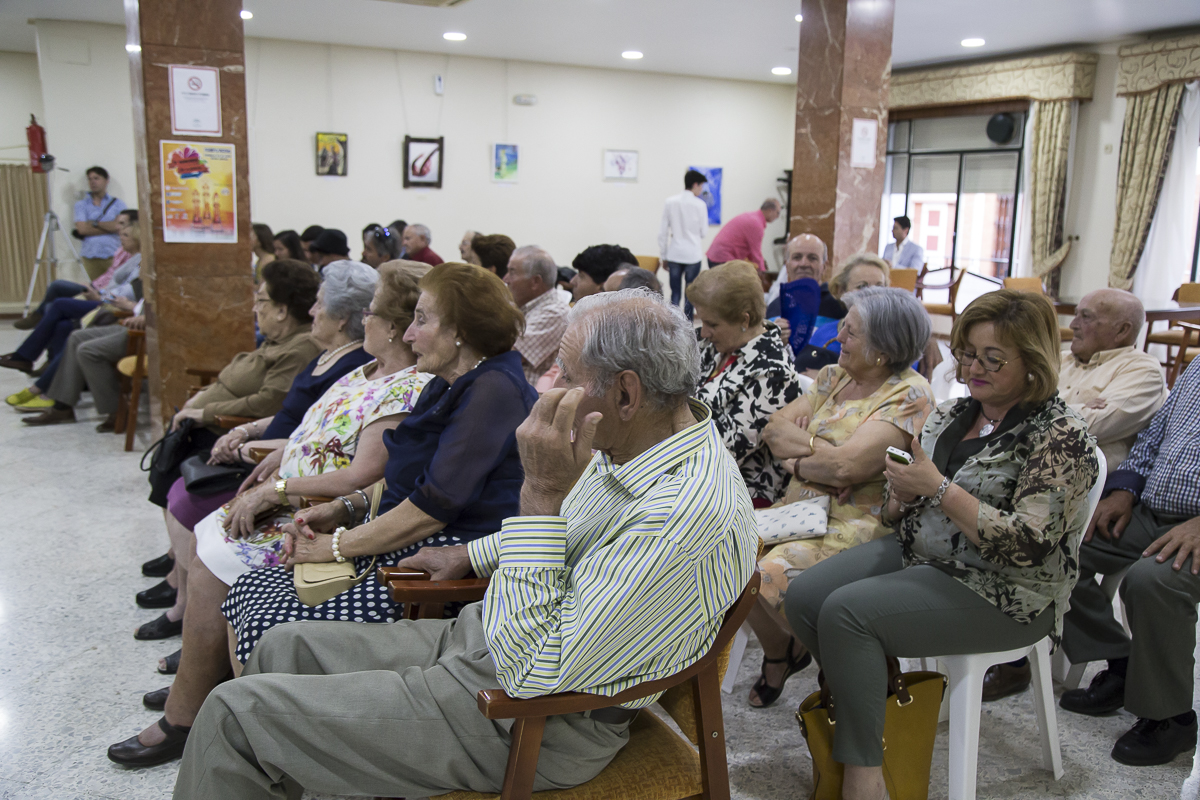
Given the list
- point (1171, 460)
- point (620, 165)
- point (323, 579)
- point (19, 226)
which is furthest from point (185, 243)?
point (19, 226)

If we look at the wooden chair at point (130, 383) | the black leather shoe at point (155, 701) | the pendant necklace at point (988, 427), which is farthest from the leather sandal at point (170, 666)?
the wooden chair at point (130, 383)

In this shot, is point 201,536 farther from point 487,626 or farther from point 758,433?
point 758,433

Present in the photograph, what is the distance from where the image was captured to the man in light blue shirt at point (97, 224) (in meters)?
8.96

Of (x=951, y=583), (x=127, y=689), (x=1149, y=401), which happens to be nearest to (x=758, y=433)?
(x=951, y=583)

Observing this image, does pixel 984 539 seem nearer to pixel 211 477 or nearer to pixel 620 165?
pixel 211 477

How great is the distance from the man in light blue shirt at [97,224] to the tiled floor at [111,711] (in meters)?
5.74

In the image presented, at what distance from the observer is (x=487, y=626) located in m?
1.43

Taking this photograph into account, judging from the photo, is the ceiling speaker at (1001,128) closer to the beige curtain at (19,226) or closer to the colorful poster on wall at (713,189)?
the colorful poster on wall at (713,189)

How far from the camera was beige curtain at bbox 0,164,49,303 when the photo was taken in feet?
37.1

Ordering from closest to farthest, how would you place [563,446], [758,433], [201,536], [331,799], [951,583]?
[563,446] → [951,583] → [331,799] → [201,536] → [758,433]

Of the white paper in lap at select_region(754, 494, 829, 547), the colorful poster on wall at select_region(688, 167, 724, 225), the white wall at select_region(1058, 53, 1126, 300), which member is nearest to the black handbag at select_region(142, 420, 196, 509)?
the white paper in lap at select_region(754, 494, 829, 547)

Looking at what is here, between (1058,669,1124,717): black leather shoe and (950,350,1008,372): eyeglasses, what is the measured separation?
1.17m

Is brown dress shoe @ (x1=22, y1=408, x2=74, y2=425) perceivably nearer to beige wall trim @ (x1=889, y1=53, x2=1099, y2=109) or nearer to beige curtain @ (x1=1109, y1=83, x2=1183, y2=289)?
beige curtain @ (x1=1109, y1=83, x2=1183, y2=289)

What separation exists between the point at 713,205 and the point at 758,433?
10072 millimetres
